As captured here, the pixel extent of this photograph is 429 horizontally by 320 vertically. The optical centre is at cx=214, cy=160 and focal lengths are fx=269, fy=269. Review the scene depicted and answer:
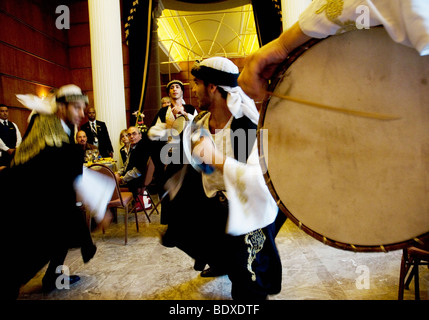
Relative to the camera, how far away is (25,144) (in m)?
1.77

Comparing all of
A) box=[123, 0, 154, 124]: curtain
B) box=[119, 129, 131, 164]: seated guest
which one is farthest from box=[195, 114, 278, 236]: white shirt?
box=[123, 0, 154, 124]: curtain

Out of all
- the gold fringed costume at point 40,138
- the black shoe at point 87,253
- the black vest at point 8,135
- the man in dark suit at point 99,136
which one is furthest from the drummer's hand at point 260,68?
the black vest at point 8,135

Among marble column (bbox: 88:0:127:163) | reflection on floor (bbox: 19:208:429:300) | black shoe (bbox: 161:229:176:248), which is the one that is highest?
marble column (bbox: 88:0:127:163)

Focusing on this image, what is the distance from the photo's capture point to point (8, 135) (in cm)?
507

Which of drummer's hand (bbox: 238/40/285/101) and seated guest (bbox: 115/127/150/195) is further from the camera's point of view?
seated guest (bbox: 115/127/150/195)

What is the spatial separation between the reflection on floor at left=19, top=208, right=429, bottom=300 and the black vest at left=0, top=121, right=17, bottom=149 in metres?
3.29

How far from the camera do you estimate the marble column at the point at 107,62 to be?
509cm

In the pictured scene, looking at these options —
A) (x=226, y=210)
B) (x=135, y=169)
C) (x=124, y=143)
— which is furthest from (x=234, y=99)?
(x=124, y=143)

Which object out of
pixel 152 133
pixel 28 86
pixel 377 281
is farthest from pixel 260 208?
pixel 28 86

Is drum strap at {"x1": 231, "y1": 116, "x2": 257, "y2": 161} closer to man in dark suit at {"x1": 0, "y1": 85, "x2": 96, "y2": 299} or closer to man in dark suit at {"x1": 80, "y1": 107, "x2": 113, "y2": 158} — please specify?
man in dark suit at {"x1": 0, "y1": 85, "x2": 96, "y2": 299}

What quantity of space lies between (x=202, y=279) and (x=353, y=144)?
2.00 m

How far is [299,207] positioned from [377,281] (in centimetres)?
189

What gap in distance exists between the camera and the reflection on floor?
6.75ft

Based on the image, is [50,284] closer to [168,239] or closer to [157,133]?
[168,239]
